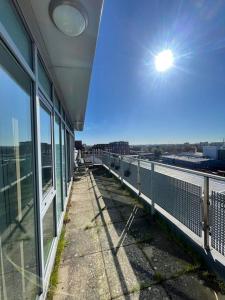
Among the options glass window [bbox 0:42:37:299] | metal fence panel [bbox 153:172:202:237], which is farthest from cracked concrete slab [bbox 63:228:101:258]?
metal fence panel [bbox 153:172:202:237]

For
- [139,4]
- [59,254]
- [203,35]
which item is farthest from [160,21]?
[59,254]

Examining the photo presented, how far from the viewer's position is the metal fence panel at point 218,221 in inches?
75.0

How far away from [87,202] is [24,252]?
10.7 ft

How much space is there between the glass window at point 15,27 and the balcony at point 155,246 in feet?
7.00

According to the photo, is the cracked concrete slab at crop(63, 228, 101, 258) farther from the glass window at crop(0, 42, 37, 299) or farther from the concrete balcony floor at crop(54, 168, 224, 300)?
the glass window at crop(0, 42, 37, 299)

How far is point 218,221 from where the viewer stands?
6.43 ft

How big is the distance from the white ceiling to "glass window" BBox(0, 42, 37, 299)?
429mm

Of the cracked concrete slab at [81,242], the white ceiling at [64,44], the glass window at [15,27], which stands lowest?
the cracked concrete slab at [81,242]

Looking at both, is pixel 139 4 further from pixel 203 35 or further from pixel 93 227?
pixel 93 227

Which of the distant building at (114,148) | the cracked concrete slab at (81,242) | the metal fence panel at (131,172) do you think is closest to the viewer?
the cracked concrete slab at (81,242)

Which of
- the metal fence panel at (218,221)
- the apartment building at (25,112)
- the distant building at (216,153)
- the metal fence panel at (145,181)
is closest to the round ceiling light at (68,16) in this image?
the apartment building at (25,112)

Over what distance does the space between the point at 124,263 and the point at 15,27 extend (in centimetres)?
244

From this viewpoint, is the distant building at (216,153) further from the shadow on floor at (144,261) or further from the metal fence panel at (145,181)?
the shadow on floor at (144,261)

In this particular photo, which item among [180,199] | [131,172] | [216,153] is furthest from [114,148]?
[180,199]
